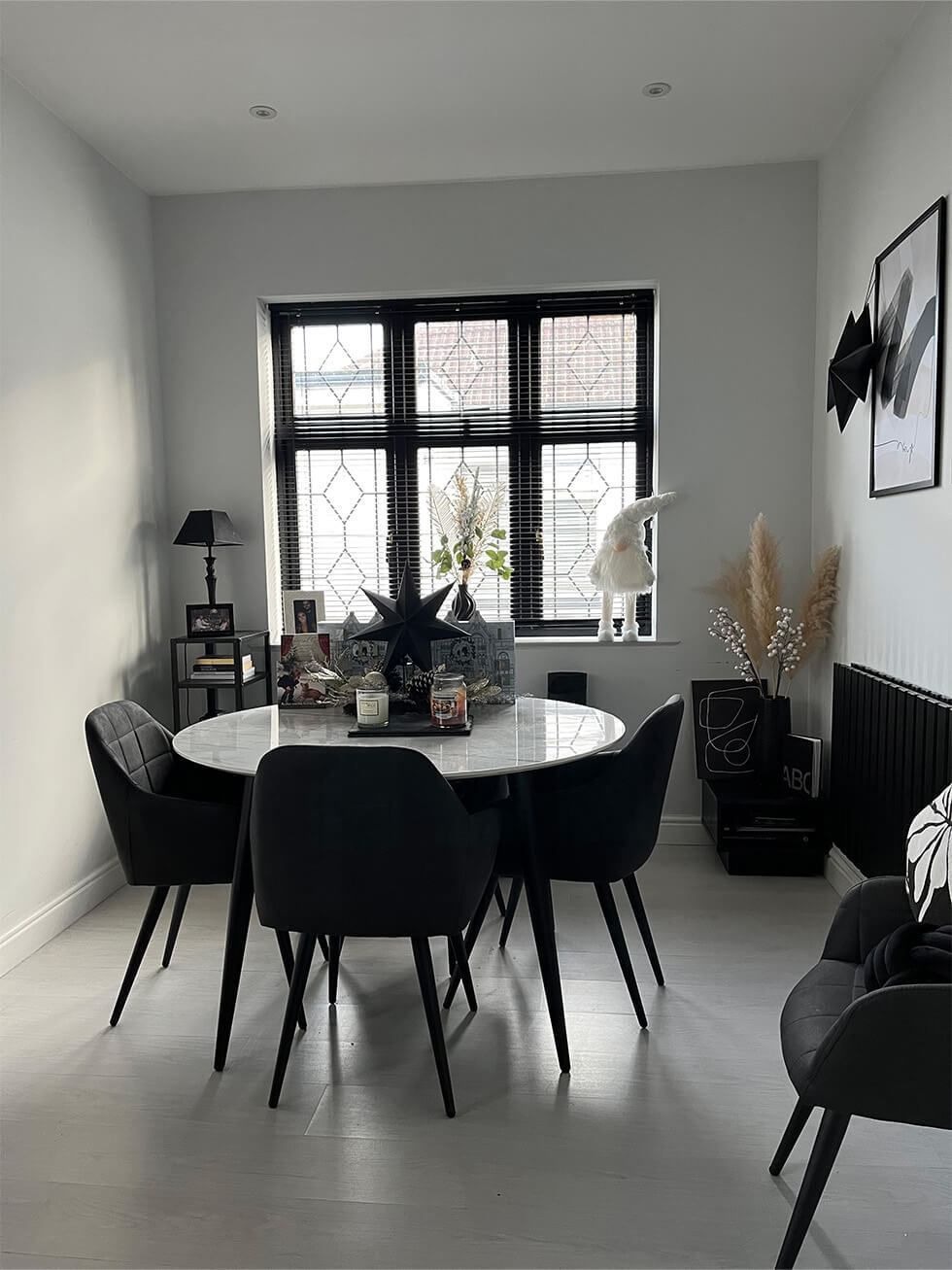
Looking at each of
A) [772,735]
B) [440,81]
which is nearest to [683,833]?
[772,735]

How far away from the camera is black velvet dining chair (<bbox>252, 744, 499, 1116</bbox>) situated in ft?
6.05

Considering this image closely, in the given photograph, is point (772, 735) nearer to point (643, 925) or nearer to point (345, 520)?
point (643, 925)

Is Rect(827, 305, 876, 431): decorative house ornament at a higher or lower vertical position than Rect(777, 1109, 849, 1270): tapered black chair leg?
higher

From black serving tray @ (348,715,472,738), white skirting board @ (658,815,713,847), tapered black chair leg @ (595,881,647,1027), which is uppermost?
black serving tray @ (348,715,472,738)

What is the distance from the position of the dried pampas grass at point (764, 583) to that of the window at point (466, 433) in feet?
1.91

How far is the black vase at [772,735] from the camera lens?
3.56 meters

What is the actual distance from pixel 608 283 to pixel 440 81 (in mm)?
1132

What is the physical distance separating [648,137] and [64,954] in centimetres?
352

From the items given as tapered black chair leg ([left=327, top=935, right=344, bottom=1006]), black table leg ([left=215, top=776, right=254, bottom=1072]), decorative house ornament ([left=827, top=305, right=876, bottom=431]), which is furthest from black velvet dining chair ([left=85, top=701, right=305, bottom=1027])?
decorative house ornament ([left=827, top=305, right=876, bottom=431])

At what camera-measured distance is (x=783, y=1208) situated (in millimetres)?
1686

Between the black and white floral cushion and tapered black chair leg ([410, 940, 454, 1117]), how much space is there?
102cm

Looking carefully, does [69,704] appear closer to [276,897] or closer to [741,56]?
[276,897]

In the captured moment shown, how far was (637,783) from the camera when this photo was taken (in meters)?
2.28

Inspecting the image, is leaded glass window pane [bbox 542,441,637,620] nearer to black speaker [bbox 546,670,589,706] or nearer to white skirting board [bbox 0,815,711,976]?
black speaker [bbox 546,670,589,706]
